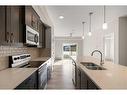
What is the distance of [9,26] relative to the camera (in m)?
2.12

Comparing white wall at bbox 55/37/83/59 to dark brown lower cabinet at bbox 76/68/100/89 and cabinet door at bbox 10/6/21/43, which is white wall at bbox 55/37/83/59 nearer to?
dark brown lower cabinet at bbox 76/68/100/89

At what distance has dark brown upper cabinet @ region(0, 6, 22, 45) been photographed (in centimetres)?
191

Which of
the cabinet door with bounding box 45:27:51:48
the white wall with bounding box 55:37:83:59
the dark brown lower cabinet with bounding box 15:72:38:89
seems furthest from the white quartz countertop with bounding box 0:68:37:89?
the white wall with bounding box 55:37:83:59

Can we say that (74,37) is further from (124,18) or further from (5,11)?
(5,11)

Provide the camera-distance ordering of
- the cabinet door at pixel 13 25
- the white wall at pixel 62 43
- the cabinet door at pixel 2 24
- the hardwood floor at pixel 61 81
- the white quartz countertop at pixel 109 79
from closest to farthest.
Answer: the white quartz countertop at pixel 109 79 < the cabinet door at pixel 2 24 < the cabinet door at pixel 13 25 < the hardwood floor at pixel 61 81 < the white wall at pixel 62 43

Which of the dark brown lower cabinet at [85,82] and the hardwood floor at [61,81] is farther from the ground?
the dark brown lower cabinet at [85,82]

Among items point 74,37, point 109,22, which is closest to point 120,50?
point 109,22

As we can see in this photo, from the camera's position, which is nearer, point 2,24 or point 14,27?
point 2,24

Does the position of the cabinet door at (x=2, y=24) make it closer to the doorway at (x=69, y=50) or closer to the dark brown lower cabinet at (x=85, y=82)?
the dark brown lower cabinet at (x=85, y=82)

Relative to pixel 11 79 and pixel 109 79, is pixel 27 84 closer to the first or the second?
pixel 11 79

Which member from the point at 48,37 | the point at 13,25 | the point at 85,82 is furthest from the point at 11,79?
the point at 48,37

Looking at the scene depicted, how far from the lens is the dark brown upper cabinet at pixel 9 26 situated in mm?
1909

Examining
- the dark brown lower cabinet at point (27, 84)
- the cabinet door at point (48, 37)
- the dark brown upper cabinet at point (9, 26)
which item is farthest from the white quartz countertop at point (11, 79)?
the cabinet door at point (48, 37)

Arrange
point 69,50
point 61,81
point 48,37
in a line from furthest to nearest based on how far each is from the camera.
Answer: point 69,50 → point 48,37 → point 61,81
